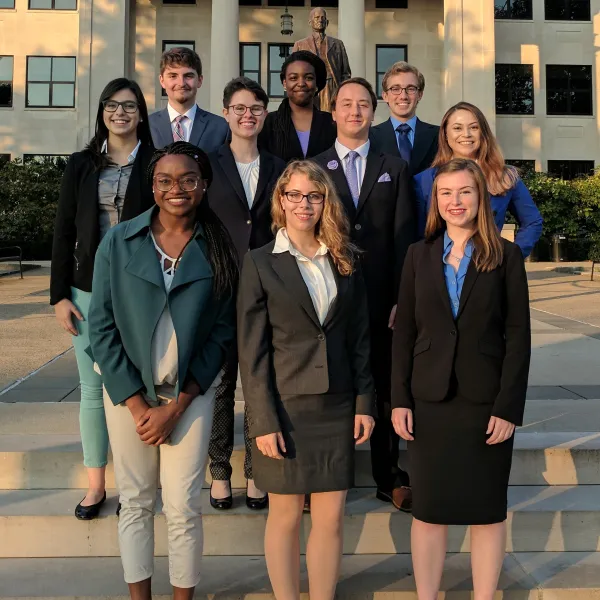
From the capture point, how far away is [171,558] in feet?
9.97

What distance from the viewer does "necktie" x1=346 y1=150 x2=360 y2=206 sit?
13.0ft

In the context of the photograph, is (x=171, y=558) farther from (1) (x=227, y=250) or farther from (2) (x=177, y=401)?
(1) (x=227, y=250)

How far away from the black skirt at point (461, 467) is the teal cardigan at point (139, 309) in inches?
41.8

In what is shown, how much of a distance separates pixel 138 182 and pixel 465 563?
9.34ft

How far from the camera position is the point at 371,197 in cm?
388

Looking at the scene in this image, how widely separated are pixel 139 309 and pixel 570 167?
117 feet

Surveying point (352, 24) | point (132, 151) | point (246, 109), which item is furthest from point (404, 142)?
point (352, 24)

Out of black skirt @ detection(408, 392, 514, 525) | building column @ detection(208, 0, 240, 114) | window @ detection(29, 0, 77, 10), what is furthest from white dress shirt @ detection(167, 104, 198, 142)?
window @ detection(29, 0, 77, 10)

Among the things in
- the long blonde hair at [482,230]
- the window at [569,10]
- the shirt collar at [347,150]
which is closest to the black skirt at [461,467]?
the long blonde hair at [482,230]

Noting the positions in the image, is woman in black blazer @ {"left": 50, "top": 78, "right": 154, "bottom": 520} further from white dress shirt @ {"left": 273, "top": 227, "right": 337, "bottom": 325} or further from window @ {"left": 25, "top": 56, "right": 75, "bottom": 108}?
window @ {"left": 25, "top": 56, "right": 75, "bottom": 108}

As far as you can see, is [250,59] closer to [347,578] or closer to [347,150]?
[347,150]

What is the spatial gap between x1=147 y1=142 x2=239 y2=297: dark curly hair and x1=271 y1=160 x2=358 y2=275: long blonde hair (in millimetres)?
309

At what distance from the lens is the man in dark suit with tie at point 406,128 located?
14.5 feet

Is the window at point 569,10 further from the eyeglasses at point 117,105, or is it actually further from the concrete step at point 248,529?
the eyeglasses at point 117,105
